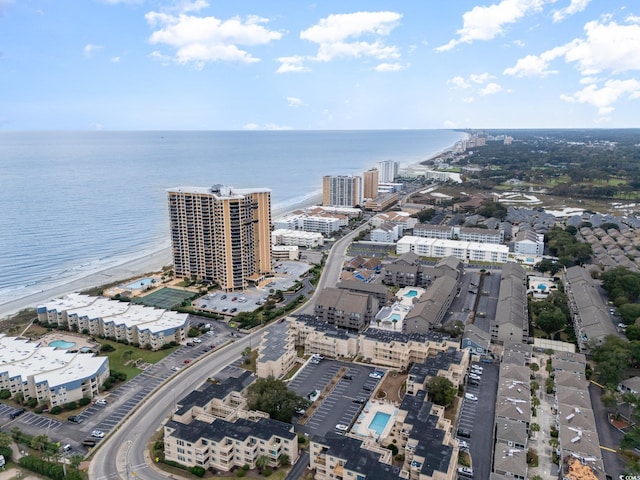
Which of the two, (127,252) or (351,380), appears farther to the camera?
(127,252)

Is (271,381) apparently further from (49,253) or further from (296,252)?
(49,253)

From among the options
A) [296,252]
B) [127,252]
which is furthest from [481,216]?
[127,252]

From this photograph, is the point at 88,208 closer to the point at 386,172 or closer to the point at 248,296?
the point at 248,296

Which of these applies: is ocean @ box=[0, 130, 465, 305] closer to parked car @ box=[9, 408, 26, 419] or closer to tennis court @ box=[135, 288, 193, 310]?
tennis court @ box=[135, 288, 193, 310]

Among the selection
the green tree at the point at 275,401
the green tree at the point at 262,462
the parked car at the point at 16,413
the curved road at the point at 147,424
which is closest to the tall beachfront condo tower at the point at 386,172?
the curved road at the point at 147,424

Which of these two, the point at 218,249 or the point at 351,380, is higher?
the point at 218,249

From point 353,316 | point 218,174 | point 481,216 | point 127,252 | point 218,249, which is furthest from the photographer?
point 218,174
